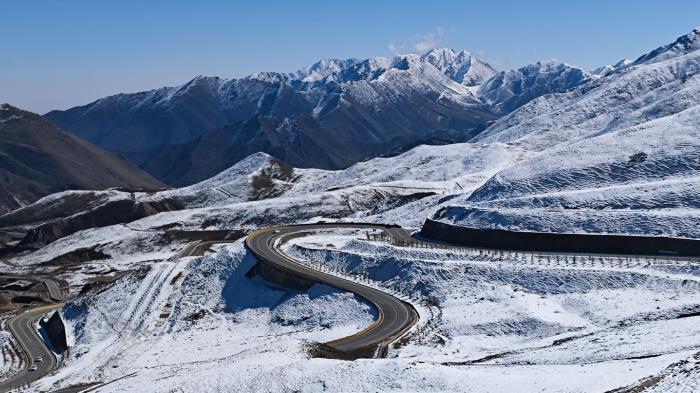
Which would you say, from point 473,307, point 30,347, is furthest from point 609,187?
point 30,347

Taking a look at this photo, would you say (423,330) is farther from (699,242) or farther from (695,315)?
(699,242)

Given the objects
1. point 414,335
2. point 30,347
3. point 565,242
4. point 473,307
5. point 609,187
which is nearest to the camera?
point 414,335

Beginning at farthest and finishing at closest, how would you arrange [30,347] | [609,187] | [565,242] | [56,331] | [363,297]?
[609,187], [56,331], [30,347], [565,242], [363,297]

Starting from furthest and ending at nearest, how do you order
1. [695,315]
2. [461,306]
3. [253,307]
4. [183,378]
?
1. [253,307]
2. [461,306]
3. [695,315]
4. [183,378]

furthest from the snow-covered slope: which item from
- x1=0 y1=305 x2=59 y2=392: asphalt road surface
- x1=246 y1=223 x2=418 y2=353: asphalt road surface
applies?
x1=0 y1=305 x2=59 y2=392: asphalt road surface

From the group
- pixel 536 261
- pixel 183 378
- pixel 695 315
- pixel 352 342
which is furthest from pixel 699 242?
pixel 183 378

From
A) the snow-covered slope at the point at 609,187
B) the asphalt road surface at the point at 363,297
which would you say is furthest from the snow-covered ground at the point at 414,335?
the snow-covered slope at the point at 609,187

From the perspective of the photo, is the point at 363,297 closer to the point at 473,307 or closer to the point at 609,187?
the point at 473,307

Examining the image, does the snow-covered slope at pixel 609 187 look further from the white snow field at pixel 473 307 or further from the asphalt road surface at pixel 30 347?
the asphalt road surface at pixel 30 347
